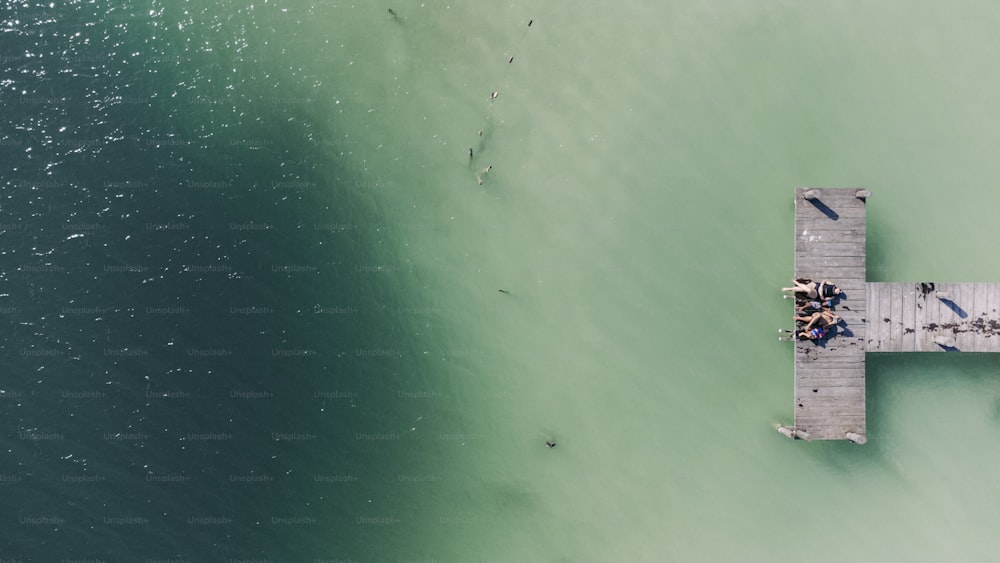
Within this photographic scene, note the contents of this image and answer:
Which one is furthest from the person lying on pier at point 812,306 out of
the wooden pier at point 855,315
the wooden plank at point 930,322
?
the wooden plank at point 930,322

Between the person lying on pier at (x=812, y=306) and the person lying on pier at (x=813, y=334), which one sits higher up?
the person lying on pier at (x=812, y=306)

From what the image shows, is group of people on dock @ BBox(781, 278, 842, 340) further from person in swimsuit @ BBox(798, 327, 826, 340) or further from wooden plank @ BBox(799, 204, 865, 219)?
wooden plank @ BBox(799, 204, 865, 219)

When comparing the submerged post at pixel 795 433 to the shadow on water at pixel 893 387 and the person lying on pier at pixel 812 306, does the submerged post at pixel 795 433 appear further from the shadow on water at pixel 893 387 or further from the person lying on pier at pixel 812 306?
the person lying on pier at pixel 812 306

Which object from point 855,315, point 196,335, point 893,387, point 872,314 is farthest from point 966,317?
point 196,335

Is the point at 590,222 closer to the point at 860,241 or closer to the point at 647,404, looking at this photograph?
the point at 647,404

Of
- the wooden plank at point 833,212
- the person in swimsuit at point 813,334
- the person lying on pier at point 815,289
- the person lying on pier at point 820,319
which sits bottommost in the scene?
the person in swimsuit at point 813,334

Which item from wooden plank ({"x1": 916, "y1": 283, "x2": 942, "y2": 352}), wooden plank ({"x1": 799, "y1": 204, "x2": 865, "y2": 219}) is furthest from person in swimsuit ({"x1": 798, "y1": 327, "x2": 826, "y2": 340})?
wooden plank ({"x1": 799, "y1": 204, "x2": 865, "y2": 219})

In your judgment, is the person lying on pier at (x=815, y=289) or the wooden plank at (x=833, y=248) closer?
the person lying on pier at (x=815, y=289)

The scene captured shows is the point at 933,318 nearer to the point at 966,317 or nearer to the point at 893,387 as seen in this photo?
the point at 966,317
